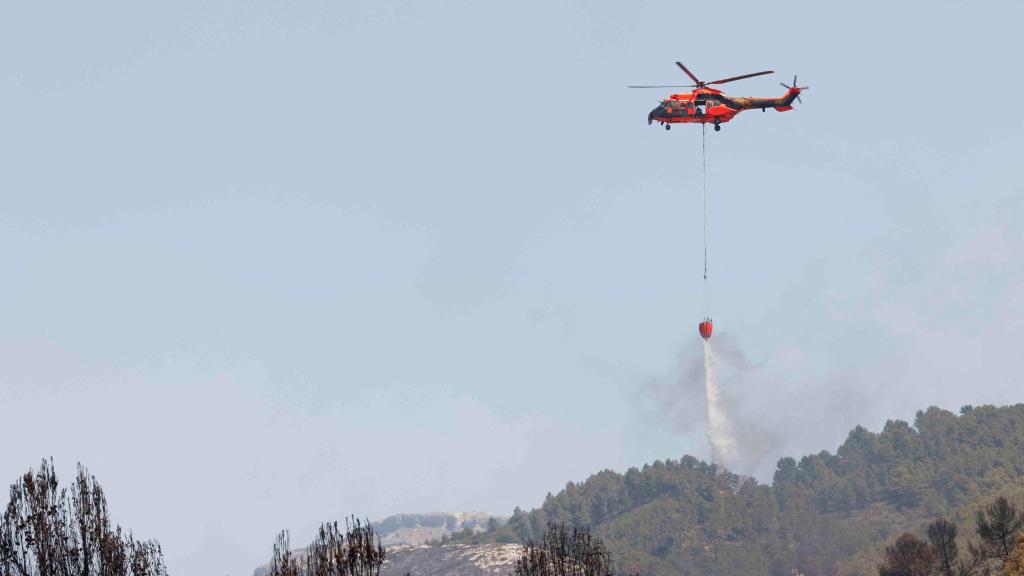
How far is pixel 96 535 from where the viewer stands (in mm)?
75250

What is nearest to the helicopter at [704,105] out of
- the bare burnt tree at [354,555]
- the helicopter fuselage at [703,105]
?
the helicopter fuselage at [703,105]

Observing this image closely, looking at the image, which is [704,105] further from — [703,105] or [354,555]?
[354,555]

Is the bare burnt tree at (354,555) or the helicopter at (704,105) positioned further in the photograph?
the helicopter at (704,105)

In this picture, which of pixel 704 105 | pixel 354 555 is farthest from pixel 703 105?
pixel 354 555

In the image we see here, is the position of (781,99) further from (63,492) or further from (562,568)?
(63,492)

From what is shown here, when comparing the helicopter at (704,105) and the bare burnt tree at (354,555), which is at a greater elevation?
the helicopter at (704,105)

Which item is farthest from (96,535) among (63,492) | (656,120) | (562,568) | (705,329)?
(705,329)

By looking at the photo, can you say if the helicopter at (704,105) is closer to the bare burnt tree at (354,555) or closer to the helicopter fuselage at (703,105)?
the helicopter fuselage at (703,105)

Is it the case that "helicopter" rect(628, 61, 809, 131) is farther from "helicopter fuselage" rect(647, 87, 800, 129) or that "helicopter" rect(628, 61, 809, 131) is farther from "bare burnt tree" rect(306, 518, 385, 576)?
"bare burnt tree" rect(306, 518, 385, 576)

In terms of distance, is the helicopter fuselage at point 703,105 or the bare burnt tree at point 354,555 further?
the helicopter fuselage at point 703,105

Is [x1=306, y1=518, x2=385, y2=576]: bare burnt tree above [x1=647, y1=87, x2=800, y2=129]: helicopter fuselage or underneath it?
underneath

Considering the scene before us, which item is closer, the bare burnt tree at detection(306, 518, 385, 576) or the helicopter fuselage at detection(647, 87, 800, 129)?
the bare burnt tree at detection(306, 518, 385, 576)

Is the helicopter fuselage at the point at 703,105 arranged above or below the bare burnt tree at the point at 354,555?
above

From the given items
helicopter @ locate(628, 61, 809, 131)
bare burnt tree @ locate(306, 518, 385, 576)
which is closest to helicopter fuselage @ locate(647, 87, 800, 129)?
helicopter @ locate(628, 61, 809, 131)
